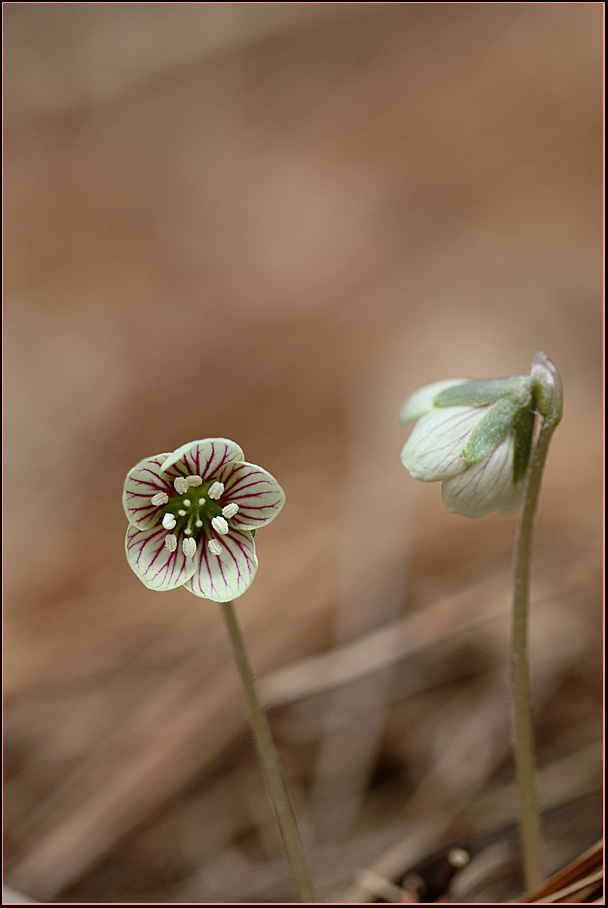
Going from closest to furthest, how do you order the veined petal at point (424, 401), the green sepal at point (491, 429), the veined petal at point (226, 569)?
the veined petal at point (226, 569)
the green sepal at point (491, 429)
the veined petal at point (424, 401)

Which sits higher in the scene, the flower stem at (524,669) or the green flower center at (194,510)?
the green flower center at (194,510)

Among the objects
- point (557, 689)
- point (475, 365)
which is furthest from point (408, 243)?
point (557, 689)

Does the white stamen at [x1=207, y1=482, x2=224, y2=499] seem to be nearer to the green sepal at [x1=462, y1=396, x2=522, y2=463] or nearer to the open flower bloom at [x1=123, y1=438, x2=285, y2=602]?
the open flower bloom at [x1=123, y1=438, x2=285, y2=602]

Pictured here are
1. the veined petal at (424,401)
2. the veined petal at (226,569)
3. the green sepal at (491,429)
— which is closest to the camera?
the veined petal at (226,569)

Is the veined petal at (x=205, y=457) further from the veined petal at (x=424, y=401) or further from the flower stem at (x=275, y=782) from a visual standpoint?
the veined petal at (x=424, y=401)

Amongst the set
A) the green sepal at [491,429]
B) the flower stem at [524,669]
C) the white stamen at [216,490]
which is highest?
the white stamen at [216,490]

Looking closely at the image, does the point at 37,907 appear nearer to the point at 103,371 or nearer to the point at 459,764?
the point at 459,764

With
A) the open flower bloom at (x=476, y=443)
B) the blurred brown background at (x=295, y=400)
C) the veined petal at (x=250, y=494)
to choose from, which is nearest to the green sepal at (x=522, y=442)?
the open flower bloom at (x=476, y=443)
